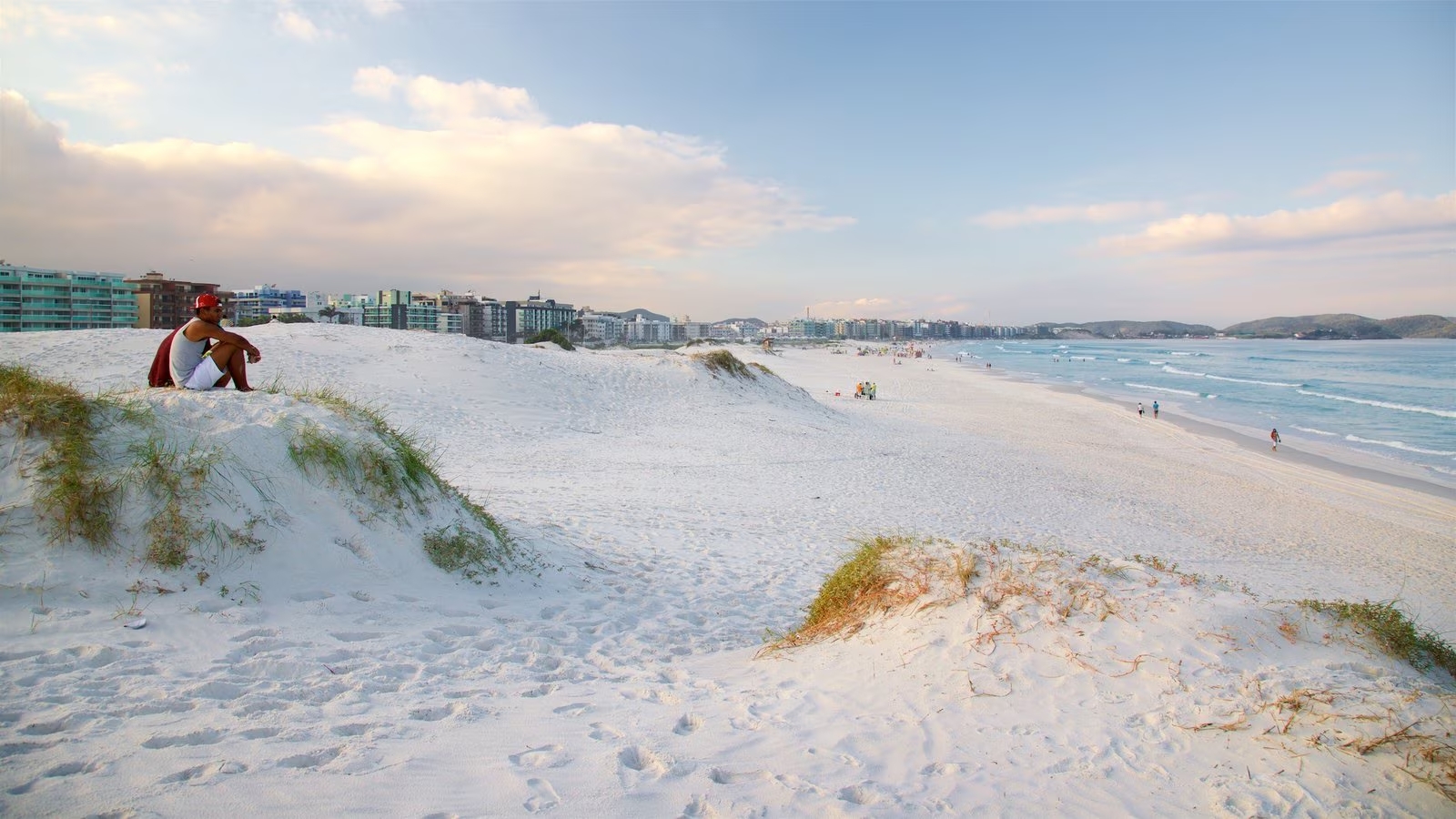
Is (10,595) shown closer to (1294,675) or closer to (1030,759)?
(1030,759)

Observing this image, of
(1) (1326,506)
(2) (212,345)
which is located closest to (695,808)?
(2) (212,345)

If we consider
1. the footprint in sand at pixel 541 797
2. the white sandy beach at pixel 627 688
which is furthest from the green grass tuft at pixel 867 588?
the footprint in sand at pixel 541 797

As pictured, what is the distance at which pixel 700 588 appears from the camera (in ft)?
24.0

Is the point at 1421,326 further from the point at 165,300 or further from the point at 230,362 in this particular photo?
the point at 165,300

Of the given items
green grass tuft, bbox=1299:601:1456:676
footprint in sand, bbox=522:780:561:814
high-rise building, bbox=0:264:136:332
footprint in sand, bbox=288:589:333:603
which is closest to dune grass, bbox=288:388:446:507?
footprint in sand, bbox=288:589:333:603

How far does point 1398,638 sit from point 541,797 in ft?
18.1

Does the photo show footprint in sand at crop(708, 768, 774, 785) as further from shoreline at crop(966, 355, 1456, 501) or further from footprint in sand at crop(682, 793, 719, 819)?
shoreline at crop(966, 355, 1456, 501)

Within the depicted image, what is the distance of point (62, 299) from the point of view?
188 feet

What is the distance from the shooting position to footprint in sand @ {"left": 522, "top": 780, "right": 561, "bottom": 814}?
2.97 metres

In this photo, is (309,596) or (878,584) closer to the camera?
(309,596)

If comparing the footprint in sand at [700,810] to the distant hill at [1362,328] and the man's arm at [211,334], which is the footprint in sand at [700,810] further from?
the distant hill at [1362,328]

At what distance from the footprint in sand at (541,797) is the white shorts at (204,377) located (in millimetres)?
5967

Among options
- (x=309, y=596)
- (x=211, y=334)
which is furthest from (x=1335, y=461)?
(x=211, y=334)

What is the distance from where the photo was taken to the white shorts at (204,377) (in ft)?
22.0
